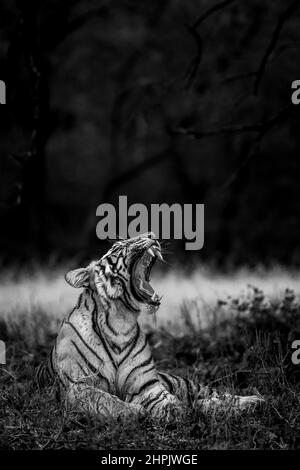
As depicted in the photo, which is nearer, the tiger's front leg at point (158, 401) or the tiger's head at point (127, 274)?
the tiger's front leg at point (158, 401)

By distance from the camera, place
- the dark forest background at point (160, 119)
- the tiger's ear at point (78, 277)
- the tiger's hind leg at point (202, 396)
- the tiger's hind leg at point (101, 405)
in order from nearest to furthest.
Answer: the tiger's hind leg at point (101, 405)
the tiger's hind leg at point (202, 396)
the tiger's ear at point (78, 277)
the dark forest background at point (160, 119)

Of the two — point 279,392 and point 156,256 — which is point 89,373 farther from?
point 279,392

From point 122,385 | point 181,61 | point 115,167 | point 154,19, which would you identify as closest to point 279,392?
point 122,385

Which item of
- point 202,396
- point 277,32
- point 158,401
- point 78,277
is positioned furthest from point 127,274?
point 277,32

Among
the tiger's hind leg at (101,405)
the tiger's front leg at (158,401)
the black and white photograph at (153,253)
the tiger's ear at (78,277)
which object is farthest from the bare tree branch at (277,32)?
the tiger's hind leg at (101,405)

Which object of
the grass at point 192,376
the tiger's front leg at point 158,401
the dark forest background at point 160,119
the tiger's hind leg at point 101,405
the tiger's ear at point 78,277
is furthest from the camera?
the dark forest background at point 160,119

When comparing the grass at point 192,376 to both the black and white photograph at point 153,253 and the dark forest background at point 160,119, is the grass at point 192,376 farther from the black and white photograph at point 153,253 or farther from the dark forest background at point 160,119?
the dark forest background at point 160,119

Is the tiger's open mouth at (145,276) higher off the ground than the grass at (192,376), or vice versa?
the tiger's open mouth at (145,276)

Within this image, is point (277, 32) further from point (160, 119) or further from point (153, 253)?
point (160, 119)

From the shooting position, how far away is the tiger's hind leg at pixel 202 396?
457cm

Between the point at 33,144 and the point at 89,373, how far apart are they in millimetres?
2080

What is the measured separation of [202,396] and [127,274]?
3.03 ft

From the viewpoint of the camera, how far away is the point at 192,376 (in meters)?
5.41

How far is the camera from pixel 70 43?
46.1 feet
